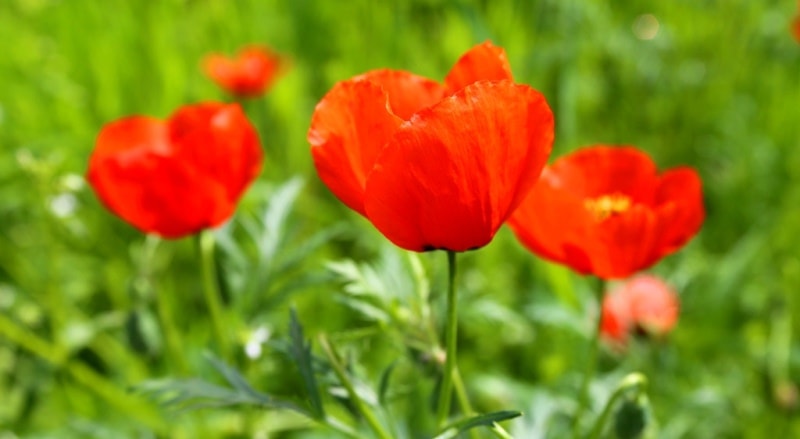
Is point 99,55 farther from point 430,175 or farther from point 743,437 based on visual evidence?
point 430,175

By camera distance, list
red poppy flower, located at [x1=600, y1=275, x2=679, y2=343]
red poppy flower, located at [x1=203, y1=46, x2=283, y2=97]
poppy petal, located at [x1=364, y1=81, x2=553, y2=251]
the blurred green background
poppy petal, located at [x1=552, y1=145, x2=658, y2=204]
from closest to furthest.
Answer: poppy petal, located at [x1=364, y1=81, x2=553, y2=251] < poppy petal, located at [x1=552, y1=145, x2=658, y2=204] < the blurred green background < red poppy flower, located at [x1=600, y1=275, x2=679, y2=343] < red poppy flower, located at [x1=203, y1=46, x2=283, y2=97]

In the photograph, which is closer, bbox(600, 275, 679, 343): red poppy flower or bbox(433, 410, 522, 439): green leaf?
bbox(433, 410, 522, 439): green leaf

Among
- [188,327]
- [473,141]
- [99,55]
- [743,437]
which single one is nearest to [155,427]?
[188,327]

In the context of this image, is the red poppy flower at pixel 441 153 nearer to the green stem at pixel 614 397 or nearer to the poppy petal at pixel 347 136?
the poppy petal at pixel 347 136

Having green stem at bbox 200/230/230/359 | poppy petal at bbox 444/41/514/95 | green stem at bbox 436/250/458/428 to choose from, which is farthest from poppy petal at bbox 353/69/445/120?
green stem at bbox 200/230/230/359

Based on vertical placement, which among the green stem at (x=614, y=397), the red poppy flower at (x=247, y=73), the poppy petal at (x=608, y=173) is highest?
the red poppy flower at (x=247, y=73)

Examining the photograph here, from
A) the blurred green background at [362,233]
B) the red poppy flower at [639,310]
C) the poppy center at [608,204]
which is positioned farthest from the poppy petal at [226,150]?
the red poppy flower at [639,310]

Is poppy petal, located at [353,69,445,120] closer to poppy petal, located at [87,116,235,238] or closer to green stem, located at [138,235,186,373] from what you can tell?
poppy petal, located at [87,116,235,238]
